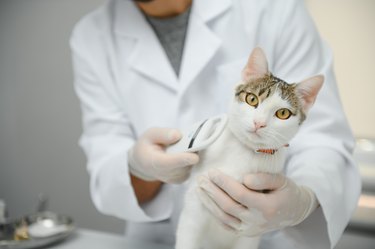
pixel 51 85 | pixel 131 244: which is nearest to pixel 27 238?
pixel 131 244

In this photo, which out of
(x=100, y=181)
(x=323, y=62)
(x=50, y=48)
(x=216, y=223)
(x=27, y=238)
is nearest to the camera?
(x=216, y=223)

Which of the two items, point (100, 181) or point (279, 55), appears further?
point (100, 181)

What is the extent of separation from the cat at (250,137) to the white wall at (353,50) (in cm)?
41

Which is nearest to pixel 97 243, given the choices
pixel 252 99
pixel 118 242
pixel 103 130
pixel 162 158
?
pixel 118 242

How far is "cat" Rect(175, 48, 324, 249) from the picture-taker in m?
0.46

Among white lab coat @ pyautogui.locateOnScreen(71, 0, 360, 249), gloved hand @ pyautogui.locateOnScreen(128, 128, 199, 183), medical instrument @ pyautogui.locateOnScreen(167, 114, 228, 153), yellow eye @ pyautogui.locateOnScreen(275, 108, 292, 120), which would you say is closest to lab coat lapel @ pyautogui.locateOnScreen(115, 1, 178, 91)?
white lab coat @ pyautogui.locateOnScreen(71, 0, 360, 249)

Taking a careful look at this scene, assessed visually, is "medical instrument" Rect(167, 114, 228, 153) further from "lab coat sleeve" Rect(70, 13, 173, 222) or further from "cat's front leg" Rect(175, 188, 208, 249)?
"lab coat sleeve" Rect(70, 13, 173, 222)

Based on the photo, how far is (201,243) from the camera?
0.59m

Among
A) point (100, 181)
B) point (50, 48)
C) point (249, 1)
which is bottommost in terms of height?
point (100, 181)

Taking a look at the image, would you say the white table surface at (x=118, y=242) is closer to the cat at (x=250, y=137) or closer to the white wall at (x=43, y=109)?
the white wall at (x=43, y=109)

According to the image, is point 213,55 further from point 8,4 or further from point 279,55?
point 8,4

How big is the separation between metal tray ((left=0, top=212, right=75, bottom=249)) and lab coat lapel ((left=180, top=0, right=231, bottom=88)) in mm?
524

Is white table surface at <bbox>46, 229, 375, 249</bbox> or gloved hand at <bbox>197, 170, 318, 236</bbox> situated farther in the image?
white table surface at <bbox>46, 229, 375, 249</bbox>

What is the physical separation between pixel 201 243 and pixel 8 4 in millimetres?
1019
